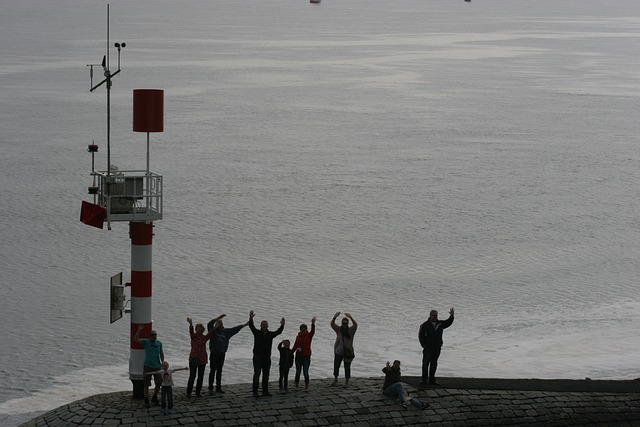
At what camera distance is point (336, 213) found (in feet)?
112

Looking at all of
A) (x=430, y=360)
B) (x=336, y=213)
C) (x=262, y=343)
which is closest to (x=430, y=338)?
(x=430, y=360)

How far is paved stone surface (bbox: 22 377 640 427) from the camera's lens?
1377 cm

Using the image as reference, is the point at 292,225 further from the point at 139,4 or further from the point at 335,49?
the point at 139,4

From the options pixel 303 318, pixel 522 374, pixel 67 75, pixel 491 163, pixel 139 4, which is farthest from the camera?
pixel 139 4

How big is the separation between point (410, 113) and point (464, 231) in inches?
851

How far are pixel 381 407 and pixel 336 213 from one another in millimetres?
19855

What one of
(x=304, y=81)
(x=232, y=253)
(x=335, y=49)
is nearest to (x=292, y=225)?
(x=232, y=253)

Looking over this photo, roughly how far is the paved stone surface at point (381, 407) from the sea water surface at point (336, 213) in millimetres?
4824

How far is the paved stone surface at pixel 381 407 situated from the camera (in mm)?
13773

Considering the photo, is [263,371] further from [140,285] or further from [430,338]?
[430,338]

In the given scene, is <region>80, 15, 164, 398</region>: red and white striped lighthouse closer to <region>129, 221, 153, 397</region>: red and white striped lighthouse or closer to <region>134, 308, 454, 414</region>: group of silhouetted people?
<region>129, 221, 153, 397</region>: red and white striped lighthouse

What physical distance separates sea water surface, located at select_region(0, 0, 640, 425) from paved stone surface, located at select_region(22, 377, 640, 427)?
482 centimetres

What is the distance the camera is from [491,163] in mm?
41812

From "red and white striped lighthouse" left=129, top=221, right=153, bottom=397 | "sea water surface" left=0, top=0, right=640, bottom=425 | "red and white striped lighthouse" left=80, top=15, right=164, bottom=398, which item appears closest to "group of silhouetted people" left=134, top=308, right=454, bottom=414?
"red and white striped lighthouse" left=129, top=221, right=153, bottom=397
